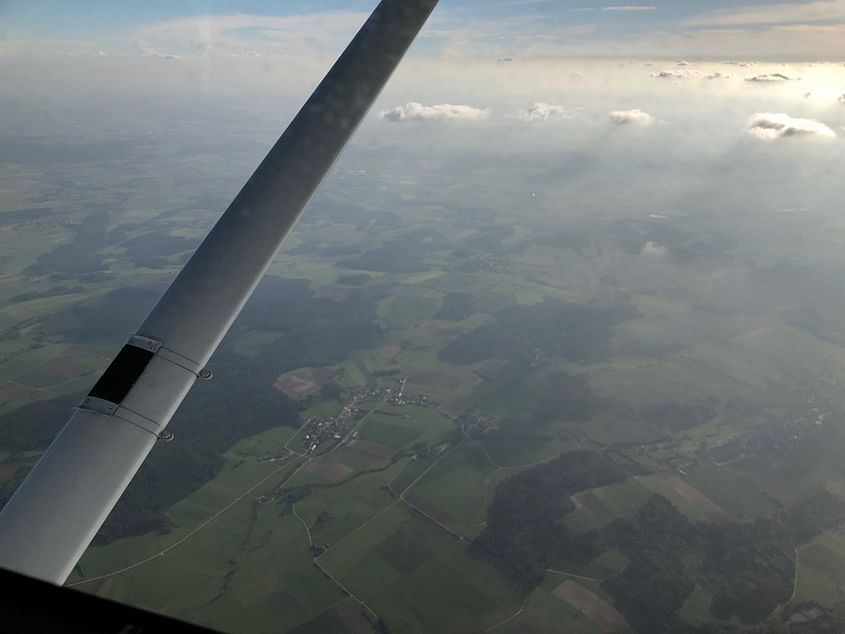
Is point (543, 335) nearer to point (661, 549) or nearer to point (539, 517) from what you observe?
point (539, 517)

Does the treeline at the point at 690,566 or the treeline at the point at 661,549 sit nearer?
the treeline at the point at 690,566

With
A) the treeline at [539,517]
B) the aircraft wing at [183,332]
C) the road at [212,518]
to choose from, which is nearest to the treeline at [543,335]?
the treeline at [539,517]

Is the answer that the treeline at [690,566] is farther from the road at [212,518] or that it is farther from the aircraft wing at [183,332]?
the aircraft wing at [183,332]

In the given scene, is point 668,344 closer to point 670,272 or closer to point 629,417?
point 629,417

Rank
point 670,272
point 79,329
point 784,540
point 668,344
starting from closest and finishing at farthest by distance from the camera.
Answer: point 784,540
point 79,329
point 668,344
point 670,272

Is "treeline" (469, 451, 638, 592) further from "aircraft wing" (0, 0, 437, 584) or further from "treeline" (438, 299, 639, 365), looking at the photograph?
"aircraft wing" (0, 0, 437, 584)

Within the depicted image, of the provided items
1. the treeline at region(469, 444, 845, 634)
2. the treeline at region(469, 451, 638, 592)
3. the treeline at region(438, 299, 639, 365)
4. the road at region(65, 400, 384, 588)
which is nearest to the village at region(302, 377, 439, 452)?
the road at region(65, 400, 384, 588)

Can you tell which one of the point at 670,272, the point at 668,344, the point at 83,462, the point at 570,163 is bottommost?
the point at 570,163

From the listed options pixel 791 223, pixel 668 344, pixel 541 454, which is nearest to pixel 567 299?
pixel 668 344
